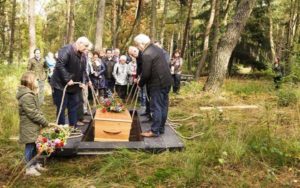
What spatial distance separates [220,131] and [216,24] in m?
12.7

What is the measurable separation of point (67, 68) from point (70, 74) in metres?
0.16

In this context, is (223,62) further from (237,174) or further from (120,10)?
(120,10)

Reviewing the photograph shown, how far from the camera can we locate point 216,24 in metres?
19.5

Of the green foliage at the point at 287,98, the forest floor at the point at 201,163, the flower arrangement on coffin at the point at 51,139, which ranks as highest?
the green foliage at the point at 287,98

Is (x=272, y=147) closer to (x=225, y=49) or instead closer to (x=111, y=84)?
(x=225, y=49)

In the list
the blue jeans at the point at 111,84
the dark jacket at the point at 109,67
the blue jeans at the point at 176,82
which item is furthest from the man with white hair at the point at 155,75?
the blue jeans at the point at 176,82

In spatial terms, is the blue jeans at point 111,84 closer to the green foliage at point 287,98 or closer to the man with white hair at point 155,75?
the green foliage at point 287,98

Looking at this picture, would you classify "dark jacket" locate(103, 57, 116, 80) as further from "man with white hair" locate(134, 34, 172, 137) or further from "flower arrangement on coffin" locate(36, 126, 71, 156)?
"flower arrangement on coffin" locate(36, 126, 71, 156)

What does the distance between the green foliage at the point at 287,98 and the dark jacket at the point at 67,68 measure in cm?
A: 566

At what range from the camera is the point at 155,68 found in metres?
7.47

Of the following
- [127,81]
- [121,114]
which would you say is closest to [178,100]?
[127,81]

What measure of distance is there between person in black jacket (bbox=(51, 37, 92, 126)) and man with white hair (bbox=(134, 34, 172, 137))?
1086 millimetres

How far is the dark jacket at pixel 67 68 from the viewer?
748cm

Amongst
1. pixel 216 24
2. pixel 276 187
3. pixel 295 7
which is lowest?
pixel 276 187
